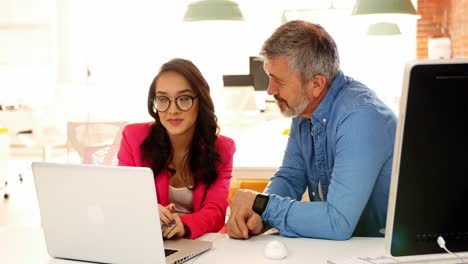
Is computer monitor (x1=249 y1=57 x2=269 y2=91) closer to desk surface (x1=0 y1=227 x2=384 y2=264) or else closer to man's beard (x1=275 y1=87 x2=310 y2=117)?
man's beard (x1=275 y1=87 x2=310 y2=117)

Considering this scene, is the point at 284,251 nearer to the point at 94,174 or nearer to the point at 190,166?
the point at 94,174

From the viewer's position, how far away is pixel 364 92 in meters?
2.24

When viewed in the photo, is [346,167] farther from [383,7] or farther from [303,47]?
[383,7]

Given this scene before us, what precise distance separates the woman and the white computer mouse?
0.72 m

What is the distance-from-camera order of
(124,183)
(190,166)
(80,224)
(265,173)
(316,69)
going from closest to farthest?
(124,183) → (80,224) → (316,69) → (190,166) → (265,173)

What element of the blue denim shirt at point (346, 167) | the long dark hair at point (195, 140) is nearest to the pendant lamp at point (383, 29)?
the long dark hair at point (195, 140)

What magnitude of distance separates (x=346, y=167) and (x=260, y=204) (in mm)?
305

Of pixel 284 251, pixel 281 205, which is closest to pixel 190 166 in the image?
pixel 281 205

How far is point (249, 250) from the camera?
1.96 m

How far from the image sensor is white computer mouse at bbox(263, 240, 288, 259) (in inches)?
72.5

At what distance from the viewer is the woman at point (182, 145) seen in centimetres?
266

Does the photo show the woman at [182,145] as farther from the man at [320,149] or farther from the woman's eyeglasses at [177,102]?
the man at [320,149]

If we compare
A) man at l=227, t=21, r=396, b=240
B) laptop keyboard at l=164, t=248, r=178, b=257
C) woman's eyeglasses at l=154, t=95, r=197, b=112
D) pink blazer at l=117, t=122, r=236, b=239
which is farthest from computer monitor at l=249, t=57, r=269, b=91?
laptop keyboard at l=164, t=248, r=178, b=257

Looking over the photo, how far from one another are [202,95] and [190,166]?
293 millimetres
